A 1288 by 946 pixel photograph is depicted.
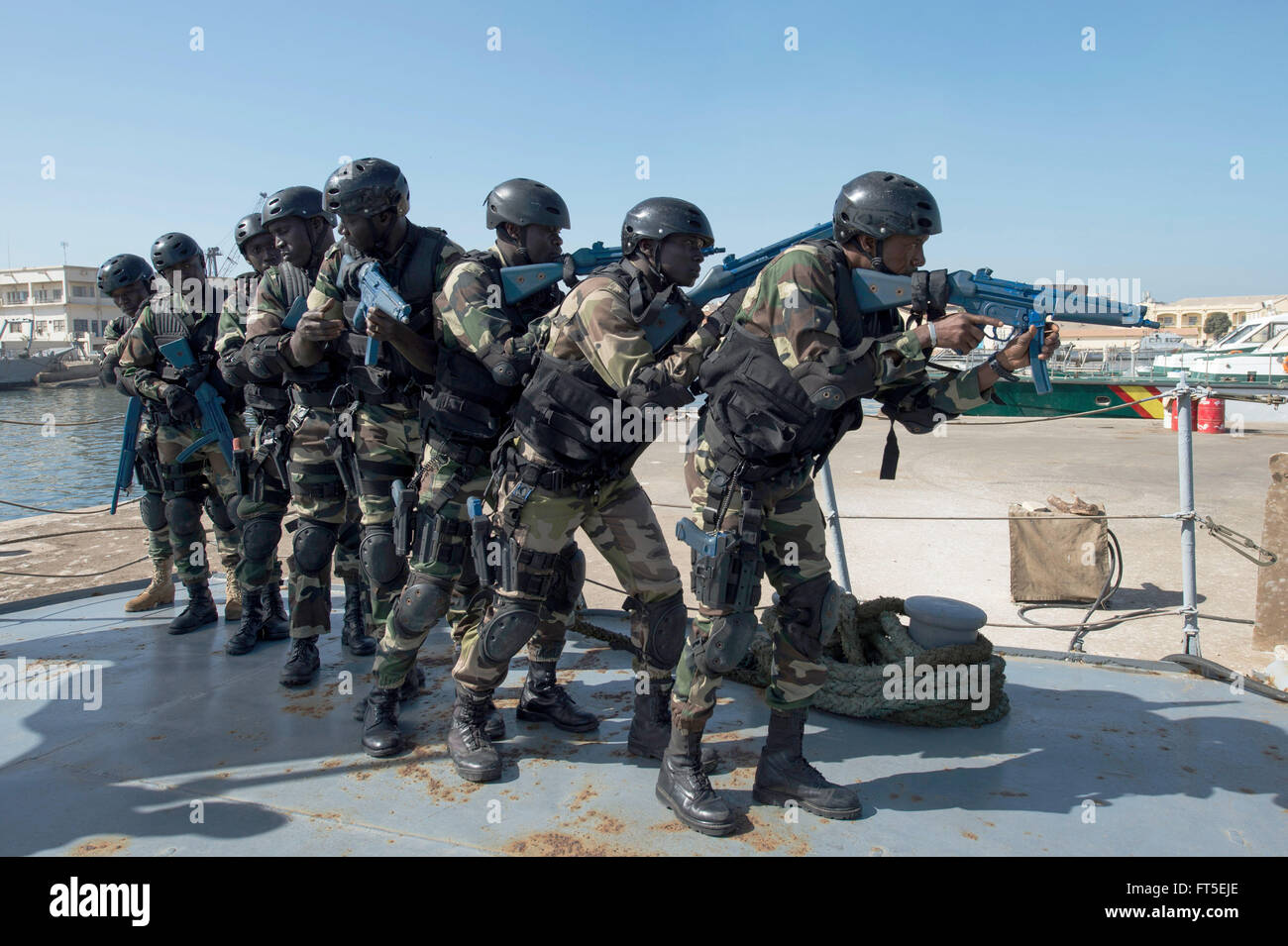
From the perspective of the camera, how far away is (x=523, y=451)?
10.9ft

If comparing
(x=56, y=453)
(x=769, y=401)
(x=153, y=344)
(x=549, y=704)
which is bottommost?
(x=549, y=704)

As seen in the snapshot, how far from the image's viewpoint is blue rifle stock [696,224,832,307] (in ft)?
14.3

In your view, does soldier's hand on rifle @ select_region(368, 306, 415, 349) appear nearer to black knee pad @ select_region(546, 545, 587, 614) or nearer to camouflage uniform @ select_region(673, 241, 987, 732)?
black knee pad @ select_region(546, 545, 587, 614)

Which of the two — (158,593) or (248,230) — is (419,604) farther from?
(158,593)

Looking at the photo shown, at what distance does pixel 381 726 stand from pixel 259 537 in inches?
70.8

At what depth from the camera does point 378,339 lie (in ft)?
11.8

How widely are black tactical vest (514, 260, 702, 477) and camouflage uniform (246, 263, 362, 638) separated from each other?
5.18 feet

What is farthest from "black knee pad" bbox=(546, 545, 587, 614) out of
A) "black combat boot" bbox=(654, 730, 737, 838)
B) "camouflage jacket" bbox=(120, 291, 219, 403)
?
"camouflage jacket" bbox=(120, 291, 219, 403)

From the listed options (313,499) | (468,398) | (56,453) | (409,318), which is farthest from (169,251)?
(56,453)

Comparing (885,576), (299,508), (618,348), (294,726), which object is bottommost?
(885,576)

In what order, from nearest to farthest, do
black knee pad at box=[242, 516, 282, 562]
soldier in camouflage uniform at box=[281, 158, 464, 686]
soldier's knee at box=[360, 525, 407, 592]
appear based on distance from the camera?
soldier in camouflage uniform at box=[281, 158, 464, 686], soldier's knee at box=[360, 525, 407, 592], black knee pad at box=[242, 516, 282, 562]
